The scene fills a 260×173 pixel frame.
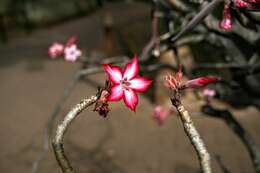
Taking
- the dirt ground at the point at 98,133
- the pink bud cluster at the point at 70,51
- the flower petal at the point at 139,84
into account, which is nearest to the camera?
the flower petal at the point at 139,84

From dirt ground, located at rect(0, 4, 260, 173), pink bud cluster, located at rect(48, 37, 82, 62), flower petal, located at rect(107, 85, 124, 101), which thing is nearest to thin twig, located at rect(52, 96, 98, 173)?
flower petal, located at rect(107, 85, 124, 101)

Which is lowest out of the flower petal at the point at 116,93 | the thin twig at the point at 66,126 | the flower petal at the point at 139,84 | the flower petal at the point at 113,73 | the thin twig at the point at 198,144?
the thin twig at the point at 198,144

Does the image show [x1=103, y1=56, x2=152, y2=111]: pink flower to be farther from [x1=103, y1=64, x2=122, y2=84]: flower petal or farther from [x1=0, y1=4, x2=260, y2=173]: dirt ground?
[x1=0, y1=4, x2=260, y2=173]: dirt ground

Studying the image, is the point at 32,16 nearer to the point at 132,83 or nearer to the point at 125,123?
the point at 125,123

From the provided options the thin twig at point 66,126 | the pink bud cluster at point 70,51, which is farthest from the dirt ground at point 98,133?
the thin twig at point 66,126

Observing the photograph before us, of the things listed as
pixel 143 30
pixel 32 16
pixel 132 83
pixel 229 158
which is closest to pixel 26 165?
pixel 229 158

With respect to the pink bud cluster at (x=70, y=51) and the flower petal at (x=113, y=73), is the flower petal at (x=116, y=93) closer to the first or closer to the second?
the flower petal at (x=113, y=73)

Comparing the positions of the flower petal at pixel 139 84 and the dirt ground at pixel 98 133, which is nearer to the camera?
the flower petal at pixel 139 84

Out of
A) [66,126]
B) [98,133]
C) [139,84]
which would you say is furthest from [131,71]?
[98,133]
